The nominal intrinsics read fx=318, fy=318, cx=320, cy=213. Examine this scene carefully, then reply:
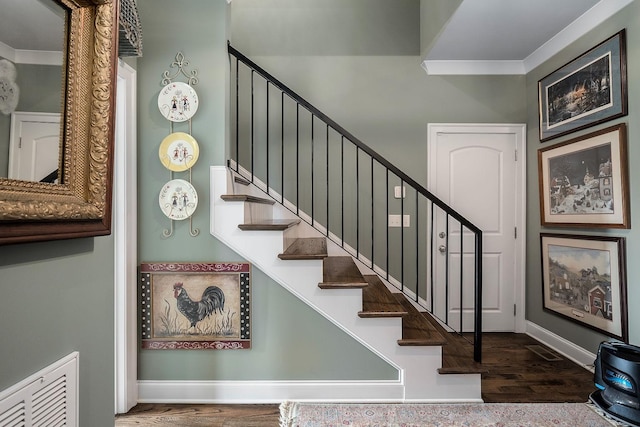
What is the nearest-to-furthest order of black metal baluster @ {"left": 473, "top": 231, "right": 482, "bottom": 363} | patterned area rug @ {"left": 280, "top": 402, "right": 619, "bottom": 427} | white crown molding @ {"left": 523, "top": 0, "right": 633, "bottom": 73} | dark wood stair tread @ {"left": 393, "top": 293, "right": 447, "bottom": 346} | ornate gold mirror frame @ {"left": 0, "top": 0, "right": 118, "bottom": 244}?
1. ornate gold mirror frame @ {"left": 0, "top": 0, "right": 118, "bottom": 244}
2. patterned area rug @ {"left": 280, "top": 402, "right": 619, "bottom": 427}
3. dark wood stair tread @ {"left": 393, "top": 293, "right": 447, "bottom": 346}
4. black metal baluster @ {"left": 473, "top": 231, "right": 482, "bottom": 363}
5. white crown molding @ {"left": 523, "top": 0, "right": 633, "bottom": 73}

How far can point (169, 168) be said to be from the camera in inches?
80.7

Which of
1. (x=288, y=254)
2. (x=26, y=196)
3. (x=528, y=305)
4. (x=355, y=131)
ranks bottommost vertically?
(x=528, y=305)

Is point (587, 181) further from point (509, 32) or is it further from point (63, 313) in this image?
point (63, 313)

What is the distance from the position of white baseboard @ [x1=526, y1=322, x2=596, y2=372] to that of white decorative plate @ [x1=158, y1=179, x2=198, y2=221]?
3148mm

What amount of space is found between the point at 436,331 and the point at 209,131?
2.04m

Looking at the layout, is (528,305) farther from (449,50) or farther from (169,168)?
(169,168)

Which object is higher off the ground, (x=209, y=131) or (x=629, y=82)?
(x=629, y=82)

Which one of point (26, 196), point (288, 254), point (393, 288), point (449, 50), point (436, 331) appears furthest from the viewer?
point (393, 288)

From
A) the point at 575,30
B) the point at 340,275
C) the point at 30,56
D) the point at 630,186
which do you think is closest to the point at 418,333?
the point at 340,275

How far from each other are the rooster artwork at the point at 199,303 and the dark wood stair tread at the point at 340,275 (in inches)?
26.8

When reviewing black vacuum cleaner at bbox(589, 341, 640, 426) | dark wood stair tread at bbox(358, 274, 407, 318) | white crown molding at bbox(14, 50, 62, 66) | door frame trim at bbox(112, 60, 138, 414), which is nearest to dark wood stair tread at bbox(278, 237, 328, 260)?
dark wood stair tread at bbox(358, 274, 407, 318)

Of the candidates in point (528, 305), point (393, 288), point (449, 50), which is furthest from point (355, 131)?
point (528, 305)

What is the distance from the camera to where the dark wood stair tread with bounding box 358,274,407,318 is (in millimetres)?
2006

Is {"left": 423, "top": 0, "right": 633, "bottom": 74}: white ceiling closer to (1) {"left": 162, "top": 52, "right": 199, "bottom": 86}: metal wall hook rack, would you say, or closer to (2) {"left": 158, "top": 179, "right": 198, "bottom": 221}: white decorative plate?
(1) {"left": 162, "top": 52, "right": 199, "bottom": 86}: metal wall hook rack
